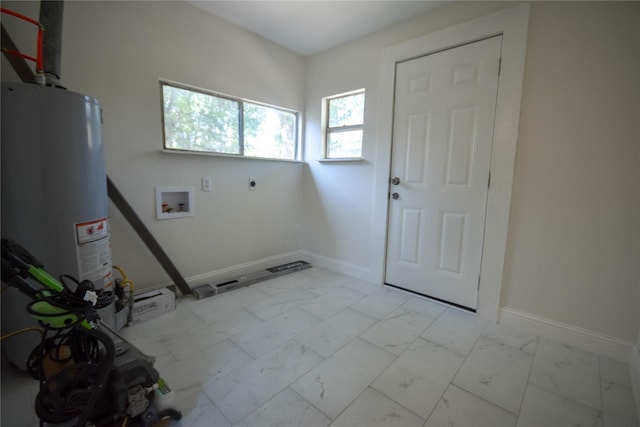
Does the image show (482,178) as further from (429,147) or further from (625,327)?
(625,327)

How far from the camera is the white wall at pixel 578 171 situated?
61.4 inches

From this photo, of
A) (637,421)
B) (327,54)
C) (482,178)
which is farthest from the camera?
(327,54)

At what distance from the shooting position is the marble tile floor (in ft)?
4.00

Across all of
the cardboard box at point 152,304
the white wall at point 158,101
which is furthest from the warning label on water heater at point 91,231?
the cardboard box at point 152,304

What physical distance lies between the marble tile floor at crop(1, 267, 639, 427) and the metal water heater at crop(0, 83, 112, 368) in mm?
660

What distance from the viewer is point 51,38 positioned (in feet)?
4.71

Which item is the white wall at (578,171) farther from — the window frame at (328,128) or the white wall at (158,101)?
the white wall at (158,101)

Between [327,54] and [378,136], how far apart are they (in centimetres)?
118

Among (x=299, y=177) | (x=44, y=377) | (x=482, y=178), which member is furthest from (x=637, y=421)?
(x=299, y=177)

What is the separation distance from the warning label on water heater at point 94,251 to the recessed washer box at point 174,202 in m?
0.64

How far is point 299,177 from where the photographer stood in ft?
10.8

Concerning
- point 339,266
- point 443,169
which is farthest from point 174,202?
point 443,169

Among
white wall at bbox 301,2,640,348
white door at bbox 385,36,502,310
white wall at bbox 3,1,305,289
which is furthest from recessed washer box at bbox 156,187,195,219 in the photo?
white wall at bbox 301,2,640,348

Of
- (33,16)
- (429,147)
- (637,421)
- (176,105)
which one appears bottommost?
(637,421)
